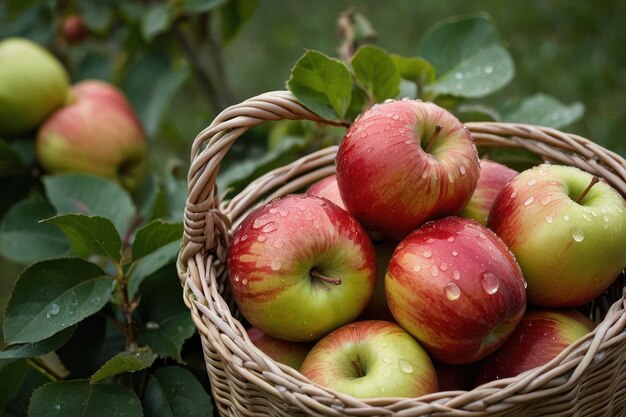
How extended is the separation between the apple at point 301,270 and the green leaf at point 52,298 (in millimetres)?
269

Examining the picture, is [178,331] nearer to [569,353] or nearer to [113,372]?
[113,372]

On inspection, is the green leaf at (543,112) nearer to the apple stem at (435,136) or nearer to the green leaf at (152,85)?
the apple stem at (435,136)

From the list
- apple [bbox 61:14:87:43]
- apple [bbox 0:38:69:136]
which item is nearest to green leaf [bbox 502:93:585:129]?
apple [bbox 0:38:69:136]

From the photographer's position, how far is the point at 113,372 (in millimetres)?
1033

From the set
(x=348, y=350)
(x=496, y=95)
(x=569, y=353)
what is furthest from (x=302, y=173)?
(x=496, y=95)

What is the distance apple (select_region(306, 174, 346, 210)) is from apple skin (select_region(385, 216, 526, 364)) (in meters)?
0.19

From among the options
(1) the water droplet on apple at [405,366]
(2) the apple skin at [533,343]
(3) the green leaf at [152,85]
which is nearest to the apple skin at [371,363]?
(1) the water droplet on apple at [405,366]

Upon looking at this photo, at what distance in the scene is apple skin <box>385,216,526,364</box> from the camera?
0.87m

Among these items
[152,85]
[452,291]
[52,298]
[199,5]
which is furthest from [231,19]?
[452,291]

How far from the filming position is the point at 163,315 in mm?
1239

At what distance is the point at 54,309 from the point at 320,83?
530 millimetres

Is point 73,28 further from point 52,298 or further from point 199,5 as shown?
point 52,298

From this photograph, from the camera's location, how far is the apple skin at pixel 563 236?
934mm

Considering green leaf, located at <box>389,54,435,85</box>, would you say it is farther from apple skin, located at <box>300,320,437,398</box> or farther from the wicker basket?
apple skin, located at <box>300,320,437,398</box>
